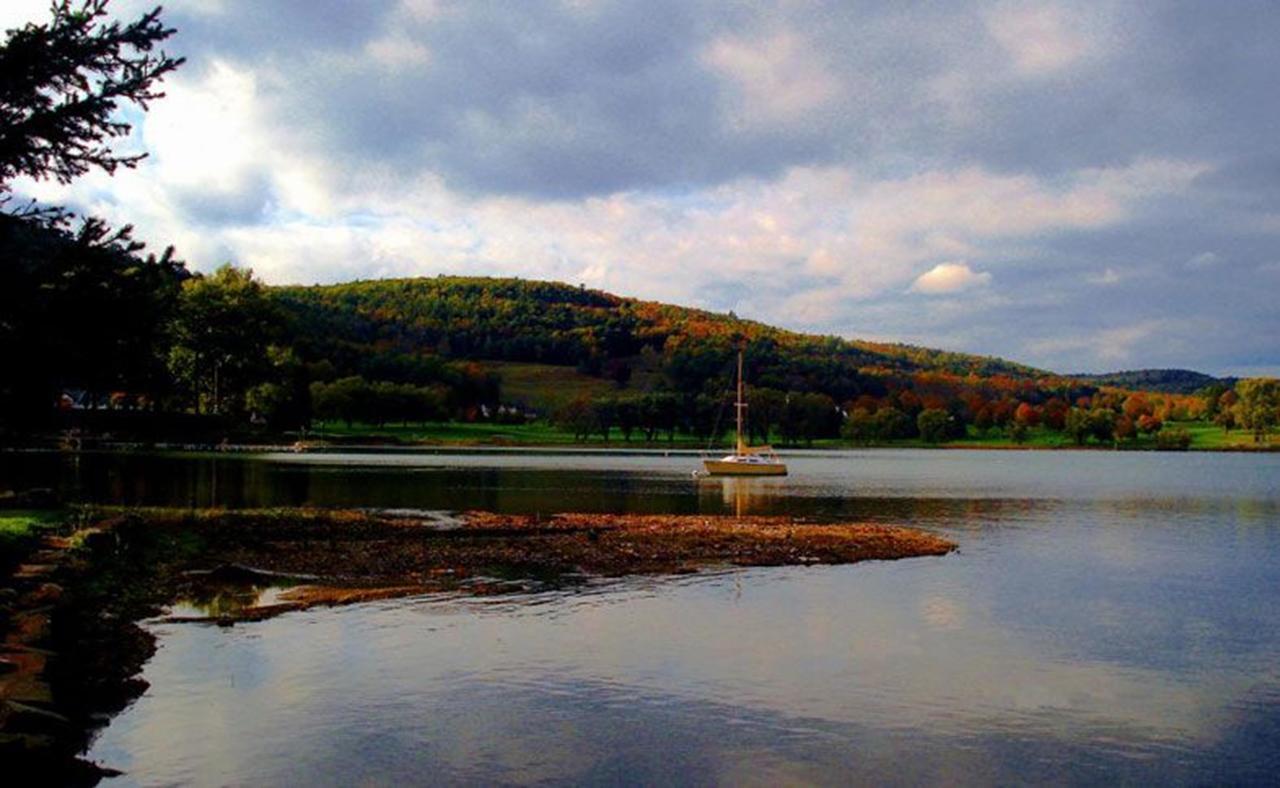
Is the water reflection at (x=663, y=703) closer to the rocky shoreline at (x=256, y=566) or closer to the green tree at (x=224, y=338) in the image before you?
the rocky shoreline at (x=256, y=566)

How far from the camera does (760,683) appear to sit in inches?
841

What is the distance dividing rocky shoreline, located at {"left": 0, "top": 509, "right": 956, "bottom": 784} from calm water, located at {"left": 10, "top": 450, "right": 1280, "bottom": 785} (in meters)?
1.13

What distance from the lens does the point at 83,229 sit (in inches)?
764

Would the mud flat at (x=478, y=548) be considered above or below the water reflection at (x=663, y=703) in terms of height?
above

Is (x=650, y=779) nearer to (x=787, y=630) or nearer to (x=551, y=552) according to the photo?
(x=787, y=630)

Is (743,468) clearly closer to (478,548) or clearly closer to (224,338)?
(224,338)

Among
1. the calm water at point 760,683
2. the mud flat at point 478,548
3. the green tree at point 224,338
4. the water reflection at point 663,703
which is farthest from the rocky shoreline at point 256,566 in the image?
the green tree at point 224,338

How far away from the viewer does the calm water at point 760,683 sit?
1633cm

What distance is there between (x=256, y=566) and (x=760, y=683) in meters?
19.7

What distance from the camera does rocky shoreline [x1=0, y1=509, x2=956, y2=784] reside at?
17.8 meters

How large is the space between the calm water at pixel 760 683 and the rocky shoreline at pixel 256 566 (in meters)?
1.13

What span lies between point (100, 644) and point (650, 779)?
13.4 metres

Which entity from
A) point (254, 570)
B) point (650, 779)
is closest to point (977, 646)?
point (650, 779)

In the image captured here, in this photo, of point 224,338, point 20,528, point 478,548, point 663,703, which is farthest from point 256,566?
point 224,338
